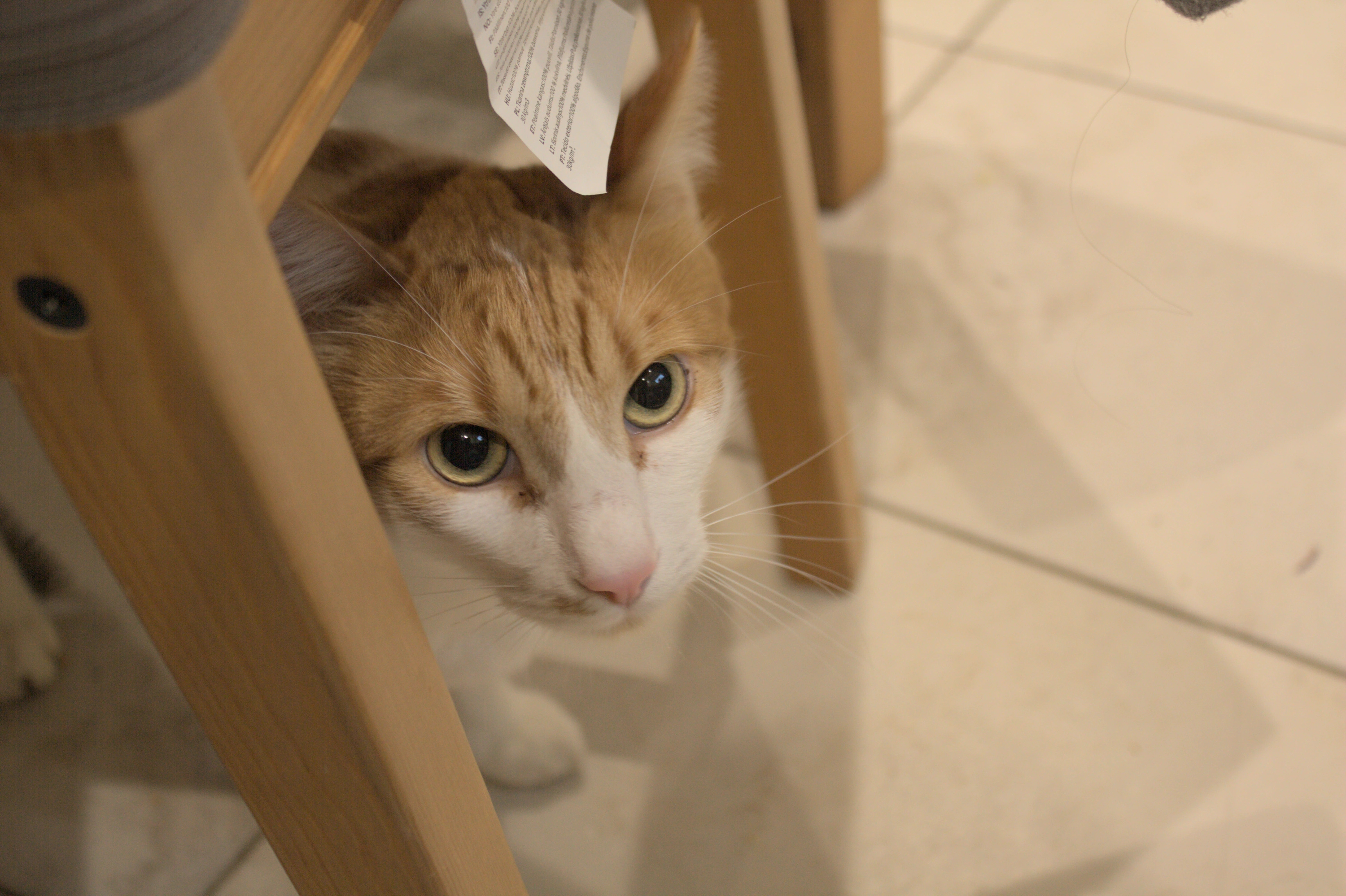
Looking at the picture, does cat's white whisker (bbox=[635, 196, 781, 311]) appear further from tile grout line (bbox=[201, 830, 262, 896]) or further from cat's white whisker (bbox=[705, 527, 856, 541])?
tile grout line (bbox=[201, 830, 262, 896])

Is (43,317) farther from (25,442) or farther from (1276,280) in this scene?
(1276,280)

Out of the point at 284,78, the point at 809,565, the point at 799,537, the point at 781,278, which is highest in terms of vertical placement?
the point at 284,78

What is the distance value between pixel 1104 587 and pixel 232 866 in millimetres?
945

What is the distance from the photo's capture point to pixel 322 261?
24.8 inches

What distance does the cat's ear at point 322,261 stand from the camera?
0.59 metres

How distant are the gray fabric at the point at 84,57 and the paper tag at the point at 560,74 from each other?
0.76 feet

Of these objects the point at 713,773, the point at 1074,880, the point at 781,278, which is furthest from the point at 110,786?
the point at 1074,880

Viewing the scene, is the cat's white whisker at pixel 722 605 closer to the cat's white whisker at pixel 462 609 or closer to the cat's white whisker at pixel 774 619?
the cat's white whisker at pixel 774 619

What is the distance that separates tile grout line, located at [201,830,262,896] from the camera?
970 mm

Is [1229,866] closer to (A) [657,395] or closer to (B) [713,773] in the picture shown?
(B) [713,773]

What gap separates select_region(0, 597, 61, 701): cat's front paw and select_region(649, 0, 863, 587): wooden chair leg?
791 mm

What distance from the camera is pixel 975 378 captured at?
133cm

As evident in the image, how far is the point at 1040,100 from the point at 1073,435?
1.98ft

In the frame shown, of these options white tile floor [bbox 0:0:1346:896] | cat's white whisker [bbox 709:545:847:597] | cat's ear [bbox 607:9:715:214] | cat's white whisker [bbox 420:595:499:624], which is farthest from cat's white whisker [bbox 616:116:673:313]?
cat's white whisker [bbox 709:545:847:597]
